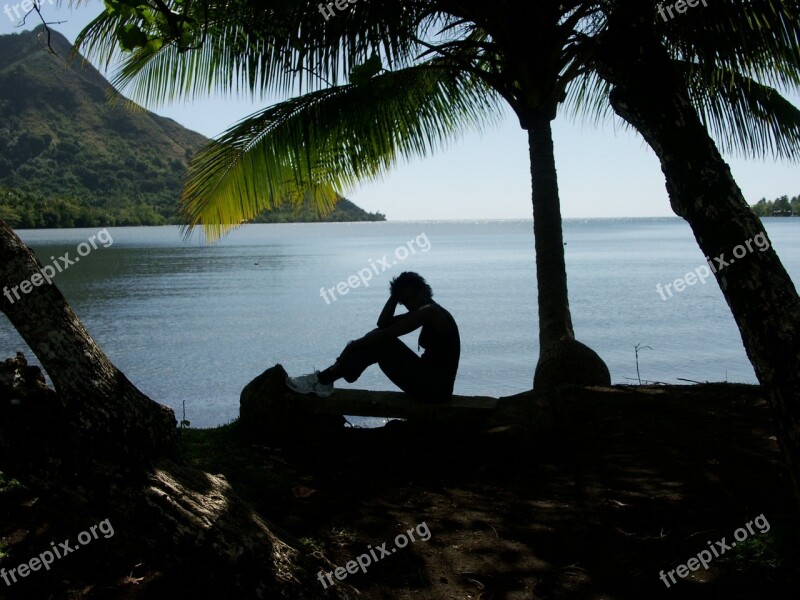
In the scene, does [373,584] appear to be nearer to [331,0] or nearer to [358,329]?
[331,0]

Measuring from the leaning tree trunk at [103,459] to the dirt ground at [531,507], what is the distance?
46cm

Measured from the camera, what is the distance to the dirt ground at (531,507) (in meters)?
3.65

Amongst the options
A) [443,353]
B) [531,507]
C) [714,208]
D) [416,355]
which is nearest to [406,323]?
[416,355]

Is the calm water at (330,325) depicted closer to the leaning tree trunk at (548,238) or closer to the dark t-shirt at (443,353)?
the leaning tree trunk at (548,238)

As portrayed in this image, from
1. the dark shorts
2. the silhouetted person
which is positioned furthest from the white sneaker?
the dark shorts

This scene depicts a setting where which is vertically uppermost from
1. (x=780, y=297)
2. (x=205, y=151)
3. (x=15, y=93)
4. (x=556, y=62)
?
(x=15, y=93)

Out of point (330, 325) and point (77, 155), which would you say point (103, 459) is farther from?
point (77, 155)

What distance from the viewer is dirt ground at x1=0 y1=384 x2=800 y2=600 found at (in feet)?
12.0

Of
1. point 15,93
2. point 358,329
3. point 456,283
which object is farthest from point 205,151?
point 15,93

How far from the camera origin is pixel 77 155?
91875 millimetres

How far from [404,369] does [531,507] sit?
1.64m

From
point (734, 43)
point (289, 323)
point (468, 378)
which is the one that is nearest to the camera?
point (734, 43)

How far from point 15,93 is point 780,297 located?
127m

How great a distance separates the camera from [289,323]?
894 inches
